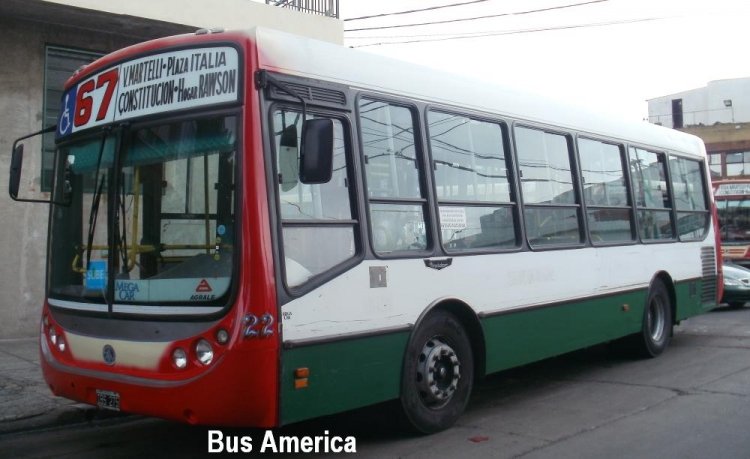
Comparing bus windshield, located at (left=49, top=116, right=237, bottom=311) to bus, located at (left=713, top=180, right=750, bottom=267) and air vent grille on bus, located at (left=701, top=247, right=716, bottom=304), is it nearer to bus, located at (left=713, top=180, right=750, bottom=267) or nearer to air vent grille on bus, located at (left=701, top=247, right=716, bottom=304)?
air vent grille on bus, located at (left=701, top=247, right=716, bottom=304)

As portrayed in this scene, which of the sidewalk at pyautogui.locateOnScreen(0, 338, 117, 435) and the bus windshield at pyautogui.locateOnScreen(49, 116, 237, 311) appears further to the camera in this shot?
the sidewalk at pyautogui.locateOnScreen(0, 338, 117, 435)

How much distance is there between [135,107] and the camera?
553 cm

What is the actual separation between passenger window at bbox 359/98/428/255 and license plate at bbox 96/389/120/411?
2.11 m

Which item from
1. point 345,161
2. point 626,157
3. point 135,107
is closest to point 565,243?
point 626,157

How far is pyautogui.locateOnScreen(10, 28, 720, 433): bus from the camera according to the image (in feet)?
16.3

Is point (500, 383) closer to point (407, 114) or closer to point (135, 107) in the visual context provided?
point (407, 114)

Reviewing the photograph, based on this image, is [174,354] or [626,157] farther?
[626,157]

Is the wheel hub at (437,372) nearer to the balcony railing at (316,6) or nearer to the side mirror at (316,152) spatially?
the side mirror at (316,152)

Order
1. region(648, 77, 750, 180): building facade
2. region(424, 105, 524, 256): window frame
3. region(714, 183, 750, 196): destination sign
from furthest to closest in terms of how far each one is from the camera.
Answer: region(648, 77, 750, 180): building facade < region(714, 183, 750, 196): destination sign < region(424, 105, 524, 256): window frame

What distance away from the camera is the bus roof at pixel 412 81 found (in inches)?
210

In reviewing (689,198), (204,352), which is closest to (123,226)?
(204,352)

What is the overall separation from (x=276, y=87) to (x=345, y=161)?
0.84 metres

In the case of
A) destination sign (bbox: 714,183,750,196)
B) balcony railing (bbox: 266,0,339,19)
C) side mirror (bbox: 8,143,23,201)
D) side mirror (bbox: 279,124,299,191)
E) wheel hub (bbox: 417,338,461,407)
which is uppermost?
balcony railing (bbox: 266,0,339,19)

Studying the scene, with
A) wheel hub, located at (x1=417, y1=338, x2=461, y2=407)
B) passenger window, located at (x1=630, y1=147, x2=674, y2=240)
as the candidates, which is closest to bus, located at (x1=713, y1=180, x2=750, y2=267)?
passenger window, located at (x1=630, y1=147, x2=674, y2=240)
